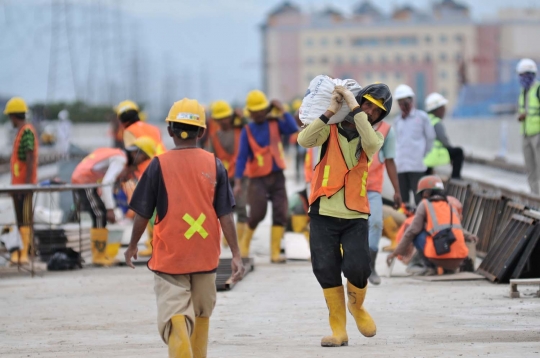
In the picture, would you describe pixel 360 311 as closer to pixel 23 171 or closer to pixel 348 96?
pixel 348 96

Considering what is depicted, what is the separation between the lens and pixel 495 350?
7.93m

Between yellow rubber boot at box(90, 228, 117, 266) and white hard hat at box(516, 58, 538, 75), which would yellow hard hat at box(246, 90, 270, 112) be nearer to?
yellow rubber boot at box(90, 228, 117, 266)

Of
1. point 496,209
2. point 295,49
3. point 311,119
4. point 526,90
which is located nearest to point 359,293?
point 311,119

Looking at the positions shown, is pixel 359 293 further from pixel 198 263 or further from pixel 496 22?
pixel 496 22

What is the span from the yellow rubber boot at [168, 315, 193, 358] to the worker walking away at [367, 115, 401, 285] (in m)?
4.60

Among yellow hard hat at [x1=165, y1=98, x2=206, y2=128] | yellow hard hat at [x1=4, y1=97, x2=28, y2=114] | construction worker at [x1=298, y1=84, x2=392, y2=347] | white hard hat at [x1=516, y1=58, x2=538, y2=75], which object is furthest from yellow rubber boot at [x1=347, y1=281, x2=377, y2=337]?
white hard hat at [x1=516, y1=58, x2=538, y2=75]

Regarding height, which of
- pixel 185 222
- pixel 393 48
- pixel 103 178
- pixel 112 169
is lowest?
pixel 393 48

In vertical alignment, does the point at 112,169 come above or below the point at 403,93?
below

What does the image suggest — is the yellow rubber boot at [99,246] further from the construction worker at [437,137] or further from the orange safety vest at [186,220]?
the orange safety vest at [186,220]

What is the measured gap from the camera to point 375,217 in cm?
1155

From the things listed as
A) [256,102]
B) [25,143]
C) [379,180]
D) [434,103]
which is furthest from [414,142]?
[25,143]

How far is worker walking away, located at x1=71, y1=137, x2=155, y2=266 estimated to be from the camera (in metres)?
13.5

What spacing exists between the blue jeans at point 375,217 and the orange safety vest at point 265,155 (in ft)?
8.77

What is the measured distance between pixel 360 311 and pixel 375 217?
3203mm
